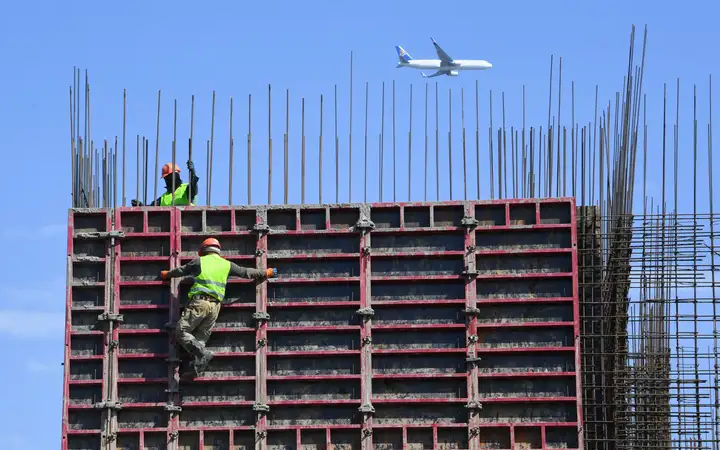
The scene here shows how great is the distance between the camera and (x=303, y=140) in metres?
22.6

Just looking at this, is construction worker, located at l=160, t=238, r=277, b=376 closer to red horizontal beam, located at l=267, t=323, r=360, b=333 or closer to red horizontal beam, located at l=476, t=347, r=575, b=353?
red horizontal beam, located at l=267, t=323, r=360, b=333

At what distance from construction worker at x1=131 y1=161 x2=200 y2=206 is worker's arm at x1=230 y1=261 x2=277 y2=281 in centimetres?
226

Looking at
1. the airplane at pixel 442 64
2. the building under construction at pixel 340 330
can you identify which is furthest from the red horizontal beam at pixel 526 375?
the airplane at pixel 442 64

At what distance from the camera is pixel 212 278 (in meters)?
20.5

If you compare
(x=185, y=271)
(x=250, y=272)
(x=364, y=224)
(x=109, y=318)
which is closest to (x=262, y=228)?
(x=250, y=272)

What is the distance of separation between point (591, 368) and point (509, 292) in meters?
2.90

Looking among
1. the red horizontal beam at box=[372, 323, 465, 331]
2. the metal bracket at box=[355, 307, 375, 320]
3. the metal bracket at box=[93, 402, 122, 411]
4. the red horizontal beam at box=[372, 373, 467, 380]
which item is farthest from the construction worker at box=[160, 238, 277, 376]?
the red horizontal beam at box=[372, 373, 467, 380]

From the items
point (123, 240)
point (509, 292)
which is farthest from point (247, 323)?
point (509, 292)

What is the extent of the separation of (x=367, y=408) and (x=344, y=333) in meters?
1.33

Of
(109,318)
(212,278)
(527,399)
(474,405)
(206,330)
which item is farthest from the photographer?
(109,318)

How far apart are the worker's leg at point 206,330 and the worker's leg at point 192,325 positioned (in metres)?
0.05

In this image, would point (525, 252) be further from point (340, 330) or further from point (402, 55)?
point (402, 55)

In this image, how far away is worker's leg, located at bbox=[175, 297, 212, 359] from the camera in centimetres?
2042

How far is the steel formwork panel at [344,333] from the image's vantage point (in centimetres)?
2038
